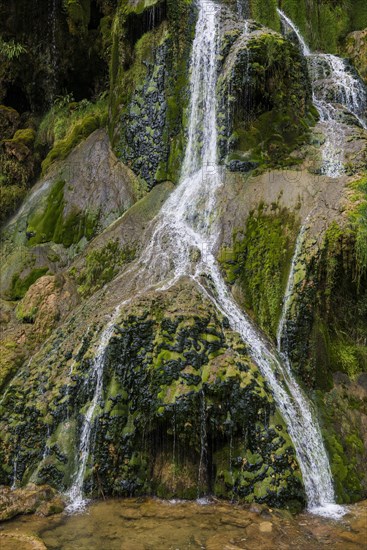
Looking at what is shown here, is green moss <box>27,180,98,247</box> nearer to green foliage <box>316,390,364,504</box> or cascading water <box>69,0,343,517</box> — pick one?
cascading water <box>69,0,343,517</box>

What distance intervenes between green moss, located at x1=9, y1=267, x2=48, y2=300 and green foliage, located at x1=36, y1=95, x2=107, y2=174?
3.79 metres

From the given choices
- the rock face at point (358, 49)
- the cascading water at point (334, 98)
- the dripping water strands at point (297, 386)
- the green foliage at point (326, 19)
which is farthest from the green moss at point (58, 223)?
the green foliage at point (326, 19)

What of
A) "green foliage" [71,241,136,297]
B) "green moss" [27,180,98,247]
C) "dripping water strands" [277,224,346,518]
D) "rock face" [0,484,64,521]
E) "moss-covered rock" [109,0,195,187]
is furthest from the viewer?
"green moss" [27,180,98,247]

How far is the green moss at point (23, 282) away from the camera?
11977mm

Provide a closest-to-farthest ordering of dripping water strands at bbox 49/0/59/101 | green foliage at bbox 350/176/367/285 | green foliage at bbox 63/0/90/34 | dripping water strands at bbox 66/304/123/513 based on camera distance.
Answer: dripping water strands at bbox 66/304/123/513 < green foliage at bbox 350/176/367/285 < green foliage at bbox 63/0/90/34 < dripping water strands at bbox 49/0/59/101

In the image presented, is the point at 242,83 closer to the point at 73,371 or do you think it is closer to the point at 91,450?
the point at 73,371

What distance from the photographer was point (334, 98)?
43.9 ft

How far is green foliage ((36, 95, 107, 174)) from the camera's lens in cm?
1475

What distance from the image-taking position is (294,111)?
11.2m

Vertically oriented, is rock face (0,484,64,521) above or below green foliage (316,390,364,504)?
below

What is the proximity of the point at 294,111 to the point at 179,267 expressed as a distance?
4.61 meters

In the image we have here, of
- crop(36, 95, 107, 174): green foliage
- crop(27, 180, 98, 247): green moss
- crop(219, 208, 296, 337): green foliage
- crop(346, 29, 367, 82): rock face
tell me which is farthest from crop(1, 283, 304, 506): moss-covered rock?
crop(346, 29, 367, 82): rock face

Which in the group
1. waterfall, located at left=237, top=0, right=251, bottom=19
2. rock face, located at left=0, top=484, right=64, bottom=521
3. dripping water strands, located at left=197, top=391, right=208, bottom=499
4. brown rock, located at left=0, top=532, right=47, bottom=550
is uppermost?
waterfall, located at left=237, top=0, right=251, bottom=19

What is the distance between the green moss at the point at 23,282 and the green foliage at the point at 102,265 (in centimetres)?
150
